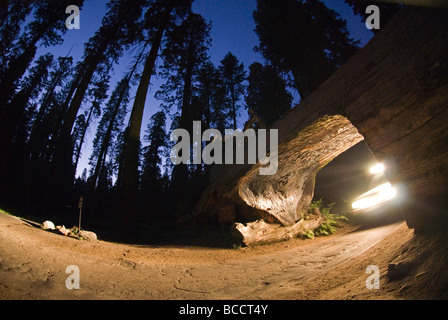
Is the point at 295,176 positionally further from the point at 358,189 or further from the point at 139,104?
the point at 139,104

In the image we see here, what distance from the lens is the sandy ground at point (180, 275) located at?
7.23ft

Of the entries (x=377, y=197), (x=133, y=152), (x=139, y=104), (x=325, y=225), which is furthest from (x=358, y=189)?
(x=139, y=104)

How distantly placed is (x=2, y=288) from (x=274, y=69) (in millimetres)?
19811

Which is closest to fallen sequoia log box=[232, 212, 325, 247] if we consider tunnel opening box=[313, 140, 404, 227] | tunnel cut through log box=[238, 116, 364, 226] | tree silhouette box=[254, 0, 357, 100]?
tunnel cut through log box=[238, 116, 364, 226]

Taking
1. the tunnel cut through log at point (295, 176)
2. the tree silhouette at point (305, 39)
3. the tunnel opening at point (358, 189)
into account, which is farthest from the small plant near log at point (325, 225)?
the tree silhouette at point (305, 39)

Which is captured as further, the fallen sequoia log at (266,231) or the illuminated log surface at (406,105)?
the fallen sequoia log at (266,231)

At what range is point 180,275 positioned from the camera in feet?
11.7

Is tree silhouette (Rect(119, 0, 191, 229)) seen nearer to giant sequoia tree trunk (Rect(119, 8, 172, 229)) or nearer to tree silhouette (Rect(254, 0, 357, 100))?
giant sequoia tree trunk (Rect(119, 8, 172, 229))

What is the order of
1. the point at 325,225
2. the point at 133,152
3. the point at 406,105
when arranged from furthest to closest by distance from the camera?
1. the point at 133,152
2. the point at 325,225
3. the point at 406,105

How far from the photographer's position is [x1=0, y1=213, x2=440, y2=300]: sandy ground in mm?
2204

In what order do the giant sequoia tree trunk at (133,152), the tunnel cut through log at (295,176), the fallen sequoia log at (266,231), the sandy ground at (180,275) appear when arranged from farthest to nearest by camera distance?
the giant sequoia tree trunk at (133,152), the fallen sequoia log at (266,231), the tunnel cut through log at (295,176), the sandy ground at (180,275)

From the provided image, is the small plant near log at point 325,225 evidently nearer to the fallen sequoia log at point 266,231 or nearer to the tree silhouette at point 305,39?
the fallen sequoia log at point 266,231

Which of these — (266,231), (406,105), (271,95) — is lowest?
(266,231)
